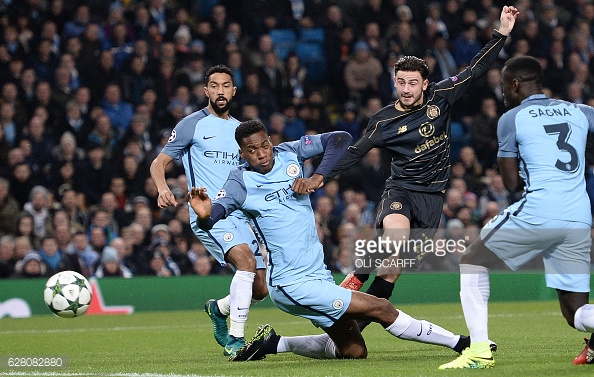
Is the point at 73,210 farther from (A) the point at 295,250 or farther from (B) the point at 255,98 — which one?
(A) the point at 295,250

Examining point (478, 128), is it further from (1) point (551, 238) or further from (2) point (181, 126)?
(1) point (551, 238)

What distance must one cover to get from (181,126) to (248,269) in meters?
1.46

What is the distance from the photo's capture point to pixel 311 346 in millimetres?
7273

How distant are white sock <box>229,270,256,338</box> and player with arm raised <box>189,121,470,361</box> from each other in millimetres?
803

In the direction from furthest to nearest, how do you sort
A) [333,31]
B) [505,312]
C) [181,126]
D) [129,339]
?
[333,31] → [505,312] → [129,339] → [181,126]

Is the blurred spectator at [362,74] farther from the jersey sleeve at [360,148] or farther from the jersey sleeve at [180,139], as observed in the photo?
the jersey sleeve at [360,148]

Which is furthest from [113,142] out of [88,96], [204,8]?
[204,8]

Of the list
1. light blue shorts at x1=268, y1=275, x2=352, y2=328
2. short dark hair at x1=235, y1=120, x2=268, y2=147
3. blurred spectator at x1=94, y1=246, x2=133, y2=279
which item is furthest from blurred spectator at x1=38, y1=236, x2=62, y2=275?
light blue shorts at x1=268, y1=275, x2=352, y2=328

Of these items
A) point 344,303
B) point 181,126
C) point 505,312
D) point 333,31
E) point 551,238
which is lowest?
point 505,312

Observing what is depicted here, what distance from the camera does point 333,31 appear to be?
17.7m

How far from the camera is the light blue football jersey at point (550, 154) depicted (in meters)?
6.03

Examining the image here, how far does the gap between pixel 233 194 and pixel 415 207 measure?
200 centimetres

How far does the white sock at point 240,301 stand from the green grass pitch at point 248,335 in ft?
0.86

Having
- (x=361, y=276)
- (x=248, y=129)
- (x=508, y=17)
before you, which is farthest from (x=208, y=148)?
(x=508, y=17)
